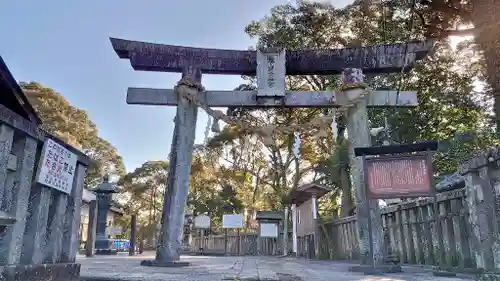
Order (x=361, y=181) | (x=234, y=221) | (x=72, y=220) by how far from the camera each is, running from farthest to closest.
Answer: (x=234, y=221) < (x=361, y=181) < (x=72, y=220)

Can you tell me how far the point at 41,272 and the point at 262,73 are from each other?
5.89 metres

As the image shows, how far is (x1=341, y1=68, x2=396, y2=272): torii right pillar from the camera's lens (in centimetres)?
617

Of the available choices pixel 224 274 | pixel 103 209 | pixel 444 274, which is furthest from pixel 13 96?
pixel 103 209

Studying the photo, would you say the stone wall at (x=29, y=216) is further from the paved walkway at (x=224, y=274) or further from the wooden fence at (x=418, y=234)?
the wooden fence at (x=418, y=234)

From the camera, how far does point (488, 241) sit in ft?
12.9

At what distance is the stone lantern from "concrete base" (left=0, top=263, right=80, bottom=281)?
10812 millimetres

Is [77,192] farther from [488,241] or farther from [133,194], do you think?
[133,194]

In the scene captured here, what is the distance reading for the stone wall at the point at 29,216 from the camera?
2.46 meters

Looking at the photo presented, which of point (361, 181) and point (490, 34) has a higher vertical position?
point (490, 34)

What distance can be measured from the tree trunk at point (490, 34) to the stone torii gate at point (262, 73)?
1.29m

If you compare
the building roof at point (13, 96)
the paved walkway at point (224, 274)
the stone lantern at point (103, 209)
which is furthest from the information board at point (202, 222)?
the building roof at point (13, 96)

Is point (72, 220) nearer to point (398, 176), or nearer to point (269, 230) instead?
point (398, 176)

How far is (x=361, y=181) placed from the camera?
264 inches

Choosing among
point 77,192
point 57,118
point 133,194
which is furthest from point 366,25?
point 133,194
